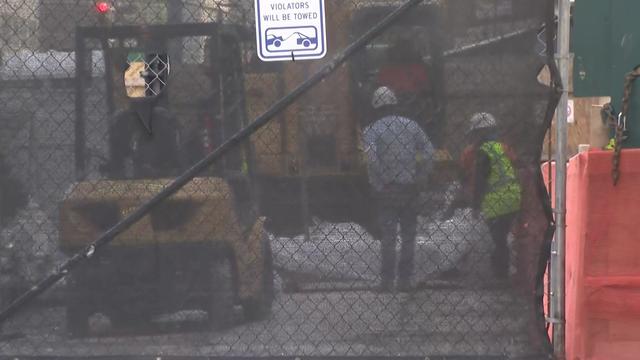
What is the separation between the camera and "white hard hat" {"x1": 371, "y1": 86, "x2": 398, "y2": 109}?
17.6 ft

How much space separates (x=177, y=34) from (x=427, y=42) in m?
1.46

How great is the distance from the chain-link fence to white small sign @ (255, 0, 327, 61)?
0.12 feet

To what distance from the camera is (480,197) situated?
17.8ft

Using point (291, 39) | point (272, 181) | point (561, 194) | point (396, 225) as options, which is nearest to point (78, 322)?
point (272, 181)

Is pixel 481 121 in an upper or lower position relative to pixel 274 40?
lower

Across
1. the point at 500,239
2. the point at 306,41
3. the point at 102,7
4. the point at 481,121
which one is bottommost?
the point at 500,239

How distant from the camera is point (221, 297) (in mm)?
5496

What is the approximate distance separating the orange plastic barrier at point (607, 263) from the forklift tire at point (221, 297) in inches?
81.3

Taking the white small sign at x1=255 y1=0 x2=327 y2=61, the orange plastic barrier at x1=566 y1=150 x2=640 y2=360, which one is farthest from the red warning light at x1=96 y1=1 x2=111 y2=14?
the orange plastic barrier at x1=566 y1=150 x2=640 y2=360

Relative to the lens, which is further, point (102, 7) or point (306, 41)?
point (102, 7)

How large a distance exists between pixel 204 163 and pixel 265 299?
2.92 feet

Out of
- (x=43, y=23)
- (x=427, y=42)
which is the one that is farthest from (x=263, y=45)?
(x=43, y=23)

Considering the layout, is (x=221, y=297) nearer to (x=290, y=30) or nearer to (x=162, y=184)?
(x=162, y=184)

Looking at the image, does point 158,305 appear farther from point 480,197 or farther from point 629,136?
point 629,136
